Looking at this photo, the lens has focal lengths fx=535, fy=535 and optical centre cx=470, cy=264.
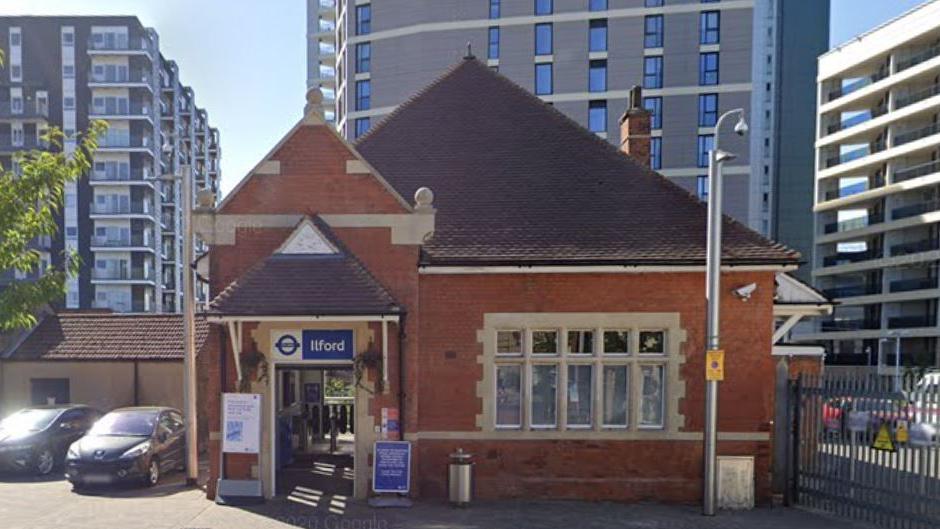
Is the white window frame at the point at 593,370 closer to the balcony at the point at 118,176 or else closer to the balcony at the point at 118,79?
the balcony at the point at 118,176

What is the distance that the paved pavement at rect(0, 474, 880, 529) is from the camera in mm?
8328

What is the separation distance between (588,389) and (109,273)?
2065 inches

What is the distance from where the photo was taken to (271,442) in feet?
31.0

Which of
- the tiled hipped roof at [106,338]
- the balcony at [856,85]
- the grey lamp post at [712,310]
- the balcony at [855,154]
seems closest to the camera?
the grey lamp post at [712,310]

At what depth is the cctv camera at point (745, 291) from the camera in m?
9.49

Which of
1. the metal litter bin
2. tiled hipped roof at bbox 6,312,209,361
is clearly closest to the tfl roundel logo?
the metal litter bin

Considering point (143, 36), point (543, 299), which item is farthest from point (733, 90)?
point (143, 36)

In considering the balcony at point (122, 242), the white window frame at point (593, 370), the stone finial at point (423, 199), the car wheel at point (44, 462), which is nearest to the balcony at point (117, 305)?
the balcony at point (122, 242)

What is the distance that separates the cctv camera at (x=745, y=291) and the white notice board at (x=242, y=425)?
8622 mm

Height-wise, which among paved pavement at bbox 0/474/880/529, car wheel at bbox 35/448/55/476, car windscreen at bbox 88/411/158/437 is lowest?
car wheel at bbox 35/448/55/476

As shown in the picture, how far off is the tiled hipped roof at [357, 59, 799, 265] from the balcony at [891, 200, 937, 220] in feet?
133

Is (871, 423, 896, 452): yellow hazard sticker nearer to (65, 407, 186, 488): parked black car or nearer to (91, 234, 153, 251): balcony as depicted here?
(65, 407, 186, 488): parked black car

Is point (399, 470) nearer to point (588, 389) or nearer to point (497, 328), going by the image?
point (497, 328)

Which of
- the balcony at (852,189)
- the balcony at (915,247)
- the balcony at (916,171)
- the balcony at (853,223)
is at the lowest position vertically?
the balcony at (915,247)
